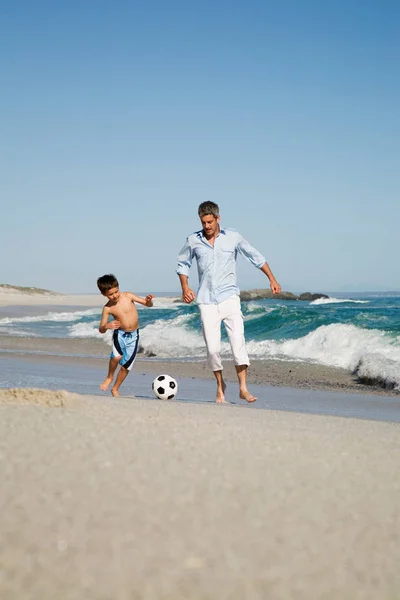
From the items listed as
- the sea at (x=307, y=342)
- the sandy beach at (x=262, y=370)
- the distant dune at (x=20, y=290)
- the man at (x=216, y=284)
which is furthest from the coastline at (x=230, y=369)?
the distant dune at (x=20, y=290)

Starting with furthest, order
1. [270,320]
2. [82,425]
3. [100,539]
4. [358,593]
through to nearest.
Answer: [270,320] → [82,425] → [100,539] → [358,593]

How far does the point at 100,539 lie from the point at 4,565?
27 centimetres

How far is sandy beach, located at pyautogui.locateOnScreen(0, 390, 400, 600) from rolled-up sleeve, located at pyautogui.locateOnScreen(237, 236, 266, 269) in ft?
14.0

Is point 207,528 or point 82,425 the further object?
point 82,425

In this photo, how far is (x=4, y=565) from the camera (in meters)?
1.84

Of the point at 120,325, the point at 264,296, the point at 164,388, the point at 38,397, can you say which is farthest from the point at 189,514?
the point at 264,296

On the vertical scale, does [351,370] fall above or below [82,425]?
below

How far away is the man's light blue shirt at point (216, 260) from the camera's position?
24.5ft

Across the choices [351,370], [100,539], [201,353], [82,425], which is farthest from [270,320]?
[100,539]

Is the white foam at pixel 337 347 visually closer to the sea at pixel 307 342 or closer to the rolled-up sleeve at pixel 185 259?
the sea at pixel 307 342

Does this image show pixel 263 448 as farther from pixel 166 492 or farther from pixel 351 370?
pixel 351 370

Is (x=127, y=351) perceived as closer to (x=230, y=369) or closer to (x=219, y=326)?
(x=219, y=326)

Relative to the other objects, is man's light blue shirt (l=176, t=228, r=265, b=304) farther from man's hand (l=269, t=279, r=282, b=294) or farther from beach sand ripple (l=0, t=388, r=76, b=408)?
beach sand ripple (l=0, t=388, r=76, b=408)

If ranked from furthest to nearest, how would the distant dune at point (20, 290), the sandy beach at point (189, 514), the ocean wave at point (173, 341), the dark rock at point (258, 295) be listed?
the distant dune at point (20, 290) → the dark rock at point (258, 295) → the ocean wave at point (173, 341) → the sandy beach at point (189, 514)
